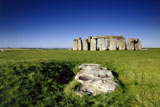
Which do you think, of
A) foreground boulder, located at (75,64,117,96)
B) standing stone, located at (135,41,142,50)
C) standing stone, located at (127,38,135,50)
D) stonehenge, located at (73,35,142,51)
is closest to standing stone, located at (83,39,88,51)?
stonehenge, located at (73,35,142,51)

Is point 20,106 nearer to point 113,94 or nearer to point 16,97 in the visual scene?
point 16,97

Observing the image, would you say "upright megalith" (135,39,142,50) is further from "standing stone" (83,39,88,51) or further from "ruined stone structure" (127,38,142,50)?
"standing stone" (83,39,88,51)

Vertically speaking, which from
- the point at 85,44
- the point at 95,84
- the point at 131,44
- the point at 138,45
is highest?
the point at 85,44

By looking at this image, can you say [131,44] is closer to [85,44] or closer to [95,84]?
[85,44]

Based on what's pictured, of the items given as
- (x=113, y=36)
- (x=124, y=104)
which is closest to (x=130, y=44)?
(x=113, y=36)

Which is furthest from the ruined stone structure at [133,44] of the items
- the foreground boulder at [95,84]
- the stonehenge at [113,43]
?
the foreground boulder at [95,84]

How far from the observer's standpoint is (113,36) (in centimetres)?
2286

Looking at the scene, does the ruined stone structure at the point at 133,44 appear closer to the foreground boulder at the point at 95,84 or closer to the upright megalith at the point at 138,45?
→ the upright megalith at the point at 138,45

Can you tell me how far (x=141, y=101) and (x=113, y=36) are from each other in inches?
795

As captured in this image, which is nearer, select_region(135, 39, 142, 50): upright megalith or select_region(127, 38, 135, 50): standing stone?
select_region(127, 38, 135, 50): standing stone

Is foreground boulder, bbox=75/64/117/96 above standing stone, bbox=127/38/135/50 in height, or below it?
below

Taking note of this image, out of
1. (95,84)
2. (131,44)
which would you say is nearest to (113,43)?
(131,44)

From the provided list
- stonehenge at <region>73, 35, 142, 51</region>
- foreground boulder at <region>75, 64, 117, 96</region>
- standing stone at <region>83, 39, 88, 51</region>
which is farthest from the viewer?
standing stone at <region>83, 39, 88, 51</region>

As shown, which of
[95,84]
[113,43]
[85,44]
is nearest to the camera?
[95,84]
